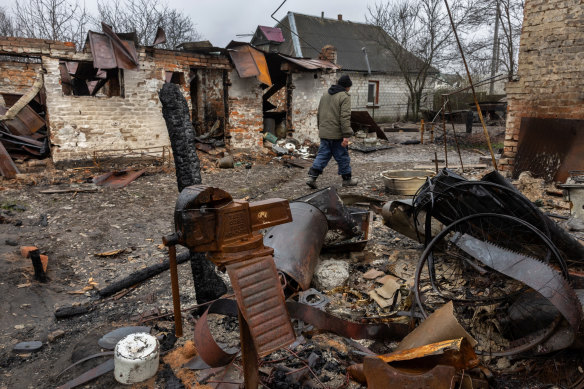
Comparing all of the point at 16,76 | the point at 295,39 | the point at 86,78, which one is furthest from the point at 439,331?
the point at 295,39

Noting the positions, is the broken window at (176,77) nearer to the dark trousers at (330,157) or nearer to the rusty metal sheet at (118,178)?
the rusty metal sheet at (118,178)

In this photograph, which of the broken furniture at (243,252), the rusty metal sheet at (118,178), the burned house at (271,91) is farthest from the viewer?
the burned house at (271,91)

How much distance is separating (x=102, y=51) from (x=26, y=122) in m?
2.79

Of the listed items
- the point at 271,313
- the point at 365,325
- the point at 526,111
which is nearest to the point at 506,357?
the point at 365,325

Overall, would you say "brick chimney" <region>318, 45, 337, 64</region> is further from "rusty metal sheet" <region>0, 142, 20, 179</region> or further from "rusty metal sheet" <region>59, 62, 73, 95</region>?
"rusty metal sheet" <region>0, 142, 20, 179</region>

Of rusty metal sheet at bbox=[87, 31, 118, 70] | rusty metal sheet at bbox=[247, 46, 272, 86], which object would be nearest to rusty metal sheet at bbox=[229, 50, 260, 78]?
rusty metal sheet at bbox=[247, 46, 272, 86]

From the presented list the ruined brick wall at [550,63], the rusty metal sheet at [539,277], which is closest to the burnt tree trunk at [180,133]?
the rusty metal sheet at [539,277]

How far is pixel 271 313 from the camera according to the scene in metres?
1.80

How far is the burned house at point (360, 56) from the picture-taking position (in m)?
21.9

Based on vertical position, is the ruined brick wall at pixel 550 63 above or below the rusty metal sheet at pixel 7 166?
above

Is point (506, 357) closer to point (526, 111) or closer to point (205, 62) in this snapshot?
point (526, 111)

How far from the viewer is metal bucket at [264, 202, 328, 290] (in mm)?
3334

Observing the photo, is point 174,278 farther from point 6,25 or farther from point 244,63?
point 6,25

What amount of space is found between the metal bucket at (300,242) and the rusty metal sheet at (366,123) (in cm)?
1105
